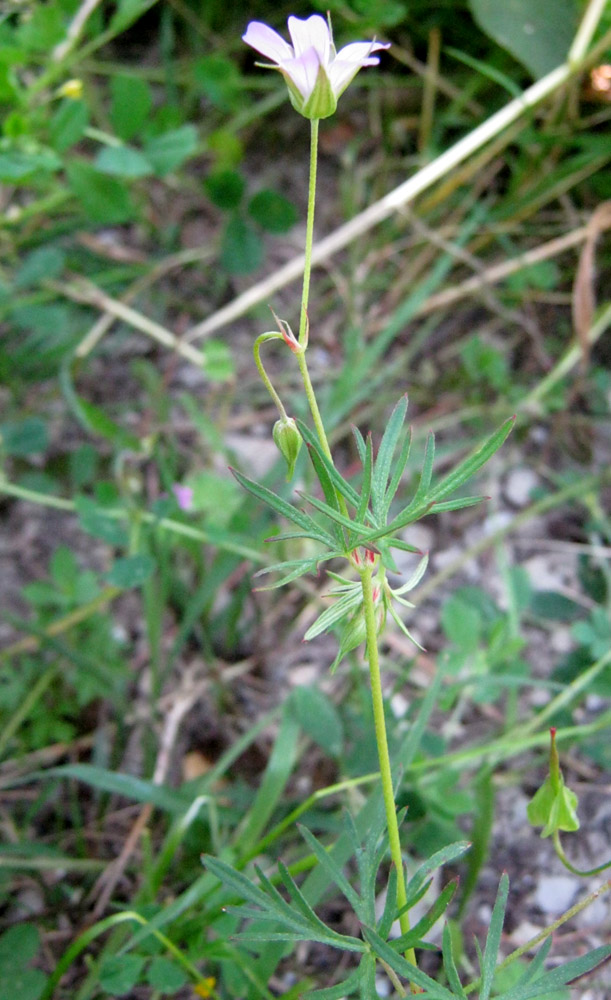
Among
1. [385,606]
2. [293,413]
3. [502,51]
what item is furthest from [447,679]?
[502,51]

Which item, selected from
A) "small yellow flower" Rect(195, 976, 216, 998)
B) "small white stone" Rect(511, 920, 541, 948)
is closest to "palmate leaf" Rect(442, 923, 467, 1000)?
"small yellow flower" Rect(195, 976, 216, 998)

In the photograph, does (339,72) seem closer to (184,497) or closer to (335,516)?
(335,516)

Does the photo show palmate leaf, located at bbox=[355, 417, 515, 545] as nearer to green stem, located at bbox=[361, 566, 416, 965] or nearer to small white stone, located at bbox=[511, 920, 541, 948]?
green stem, located at bbox=[361, 566, 416, 965]

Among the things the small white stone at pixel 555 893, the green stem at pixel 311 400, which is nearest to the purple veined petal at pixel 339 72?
the green stem at pixel 311 400

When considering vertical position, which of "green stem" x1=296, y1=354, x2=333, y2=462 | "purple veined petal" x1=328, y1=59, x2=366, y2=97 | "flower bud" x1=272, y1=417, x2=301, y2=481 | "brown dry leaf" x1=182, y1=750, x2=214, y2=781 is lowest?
"brown dry leaf" x1=182, y1=750, x2=214, y2=781

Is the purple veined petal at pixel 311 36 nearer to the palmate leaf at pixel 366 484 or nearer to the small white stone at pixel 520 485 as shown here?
the palmate leaf at pixel 366 484

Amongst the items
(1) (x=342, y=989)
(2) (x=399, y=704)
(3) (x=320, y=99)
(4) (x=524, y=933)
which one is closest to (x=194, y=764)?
(2) (x=399, y=704)

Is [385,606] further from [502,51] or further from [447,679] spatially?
[502,51]
